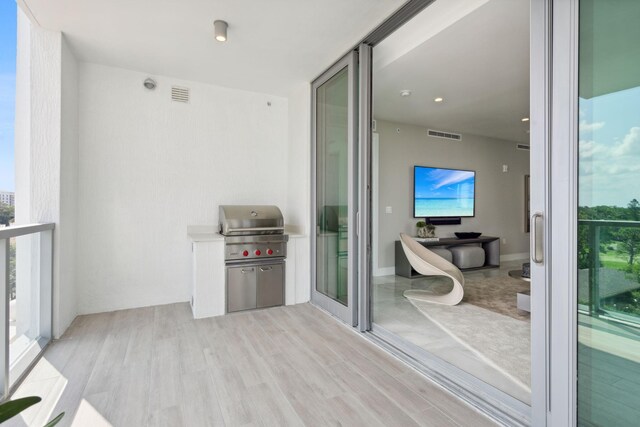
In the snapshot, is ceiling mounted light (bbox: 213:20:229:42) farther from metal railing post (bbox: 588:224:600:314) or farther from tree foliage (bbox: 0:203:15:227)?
metal railing post (bbox: 588:224:600:314)

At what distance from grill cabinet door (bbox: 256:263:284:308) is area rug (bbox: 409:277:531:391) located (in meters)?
1.58

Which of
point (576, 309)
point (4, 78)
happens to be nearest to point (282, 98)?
point (4, 78)

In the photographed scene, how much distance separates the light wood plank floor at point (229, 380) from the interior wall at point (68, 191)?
30 cm

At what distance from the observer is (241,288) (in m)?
3.54

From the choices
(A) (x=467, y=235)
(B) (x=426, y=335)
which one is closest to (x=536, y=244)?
(B) (x=426, y=335)

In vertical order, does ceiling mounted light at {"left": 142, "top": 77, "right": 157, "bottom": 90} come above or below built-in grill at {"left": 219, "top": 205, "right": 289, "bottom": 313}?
above

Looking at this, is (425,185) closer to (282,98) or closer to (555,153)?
(282,98)

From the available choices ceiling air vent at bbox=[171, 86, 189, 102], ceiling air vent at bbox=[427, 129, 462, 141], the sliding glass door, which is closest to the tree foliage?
ceiling air vent at bbox=[171, 86, 189, 102]

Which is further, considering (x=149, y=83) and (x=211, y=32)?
(x=149, y=83)

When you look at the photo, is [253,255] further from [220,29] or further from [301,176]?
[220,29]

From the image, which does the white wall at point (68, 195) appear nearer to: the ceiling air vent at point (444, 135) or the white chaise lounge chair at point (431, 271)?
the white chaise lounge chair at point (431, 271)

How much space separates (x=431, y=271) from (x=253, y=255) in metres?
2.11

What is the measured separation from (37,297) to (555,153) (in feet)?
12.4

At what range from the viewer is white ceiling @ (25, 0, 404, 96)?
2.46 metres
